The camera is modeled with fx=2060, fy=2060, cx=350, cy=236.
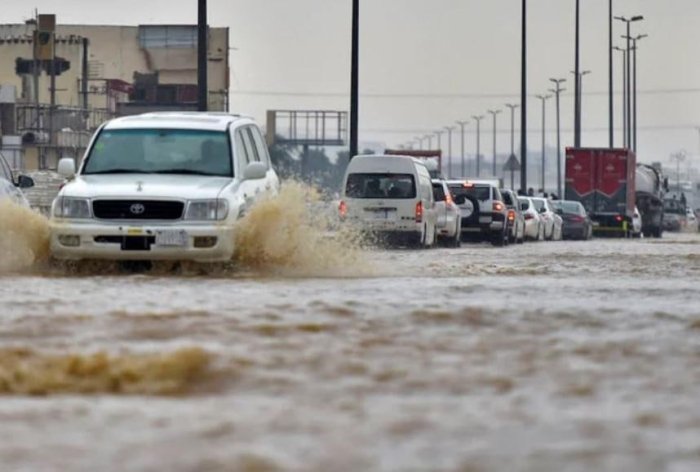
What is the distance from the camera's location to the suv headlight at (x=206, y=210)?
20.9 meters

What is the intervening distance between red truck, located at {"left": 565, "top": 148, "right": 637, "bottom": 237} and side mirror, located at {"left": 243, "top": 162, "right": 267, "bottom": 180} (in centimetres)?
4815

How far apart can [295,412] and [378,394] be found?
0.82 meters

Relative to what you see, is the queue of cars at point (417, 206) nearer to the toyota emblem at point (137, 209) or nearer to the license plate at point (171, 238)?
the toyota emblem at point (137, 209)

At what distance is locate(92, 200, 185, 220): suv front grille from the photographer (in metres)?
21.0

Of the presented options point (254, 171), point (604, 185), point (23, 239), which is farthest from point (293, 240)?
point (604, 185)

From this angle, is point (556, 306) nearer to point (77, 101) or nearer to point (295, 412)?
point (295, 412)

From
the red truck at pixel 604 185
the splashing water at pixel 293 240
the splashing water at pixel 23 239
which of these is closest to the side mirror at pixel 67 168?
the splashing water at pixel 23 239

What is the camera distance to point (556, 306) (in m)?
15.8

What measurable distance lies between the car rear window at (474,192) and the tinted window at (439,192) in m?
5.30

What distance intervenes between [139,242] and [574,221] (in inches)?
1700

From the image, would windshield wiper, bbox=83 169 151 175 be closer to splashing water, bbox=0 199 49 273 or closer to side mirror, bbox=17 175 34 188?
splashing water, bbox=0 199 49 273

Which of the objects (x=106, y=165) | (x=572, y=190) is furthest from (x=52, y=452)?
(x=572, y=190)

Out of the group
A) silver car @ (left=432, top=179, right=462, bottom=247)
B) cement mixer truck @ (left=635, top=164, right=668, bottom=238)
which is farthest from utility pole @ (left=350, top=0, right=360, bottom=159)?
cement mixer truck @ (left=635, top=164, right=668, bottom=238)

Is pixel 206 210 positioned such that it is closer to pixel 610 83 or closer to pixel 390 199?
pixel 390 199
